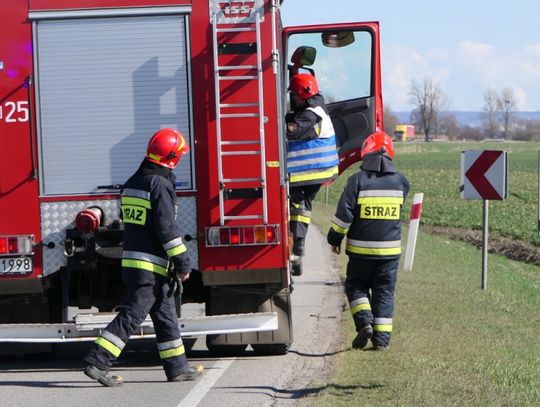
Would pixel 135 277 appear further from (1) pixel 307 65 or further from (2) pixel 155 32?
(1) pixel 307 65

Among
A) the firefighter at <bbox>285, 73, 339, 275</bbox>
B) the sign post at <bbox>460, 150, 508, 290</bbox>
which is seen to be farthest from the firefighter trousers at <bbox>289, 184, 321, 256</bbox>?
the sign post at <bbox>460, 150, 508, 290</bbox>

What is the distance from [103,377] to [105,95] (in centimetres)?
225

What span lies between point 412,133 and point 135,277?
176610 millimetres

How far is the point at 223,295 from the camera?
9734mm

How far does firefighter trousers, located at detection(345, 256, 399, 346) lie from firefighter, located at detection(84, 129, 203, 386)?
1.91m

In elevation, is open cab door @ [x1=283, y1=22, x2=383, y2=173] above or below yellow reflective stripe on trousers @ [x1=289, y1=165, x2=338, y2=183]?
above

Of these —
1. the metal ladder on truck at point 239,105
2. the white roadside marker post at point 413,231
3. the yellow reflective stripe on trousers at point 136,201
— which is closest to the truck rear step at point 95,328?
the metal ladder on truck at point 239,105

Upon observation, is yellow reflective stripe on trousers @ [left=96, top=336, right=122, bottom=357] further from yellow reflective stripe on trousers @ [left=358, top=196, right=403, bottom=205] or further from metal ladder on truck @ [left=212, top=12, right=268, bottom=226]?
yellow reflective stripe on trousers @ [left=358, top=196, right=403, bottom=205]

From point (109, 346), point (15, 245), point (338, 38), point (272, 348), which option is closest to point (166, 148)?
point (109, 346)

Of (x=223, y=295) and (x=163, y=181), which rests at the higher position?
(x=163, y=181)

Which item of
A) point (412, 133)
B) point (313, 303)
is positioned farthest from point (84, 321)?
point (412, 133)

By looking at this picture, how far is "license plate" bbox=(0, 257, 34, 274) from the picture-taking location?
9.21 metres

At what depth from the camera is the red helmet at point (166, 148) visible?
8.42 metres

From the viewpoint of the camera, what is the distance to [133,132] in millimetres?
9273
